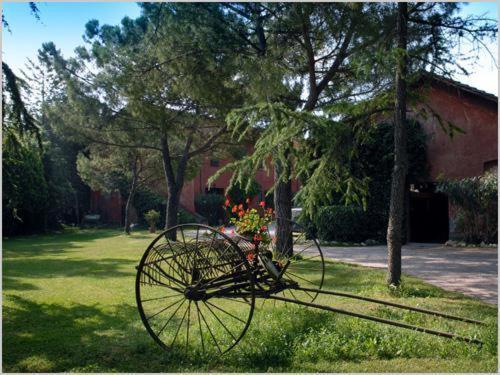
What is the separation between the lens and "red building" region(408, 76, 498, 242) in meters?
13.7

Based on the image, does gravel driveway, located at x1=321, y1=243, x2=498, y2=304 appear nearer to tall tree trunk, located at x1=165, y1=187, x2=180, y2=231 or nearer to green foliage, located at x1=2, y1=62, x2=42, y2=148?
tall tree trunk, located at x1=165, y1=187, x2=180, y2=231

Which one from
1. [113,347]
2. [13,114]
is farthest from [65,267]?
[113,347]

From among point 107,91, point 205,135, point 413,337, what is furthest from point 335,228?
point 413,337

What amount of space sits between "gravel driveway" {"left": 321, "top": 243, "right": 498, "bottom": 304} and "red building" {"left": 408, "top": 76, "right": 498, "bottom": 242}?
168 cm

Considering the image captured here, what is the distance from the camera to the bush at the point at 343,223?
1552cm

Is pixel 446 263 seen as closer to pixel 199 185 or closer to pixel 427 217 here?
pixel 427 217

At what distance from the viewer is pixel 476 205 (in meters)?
13.4

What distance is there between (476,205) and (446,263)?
3795 millimetres

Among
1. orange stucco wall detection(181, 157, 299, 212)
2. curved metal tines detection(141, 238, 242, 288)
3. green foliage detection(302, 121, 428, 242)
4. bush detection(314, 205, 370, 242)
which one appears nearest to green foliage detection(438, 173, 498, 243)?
green foliage detection(302, 121, 428, 242)

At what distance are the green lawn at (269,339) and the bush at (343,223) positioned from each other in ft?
24.8

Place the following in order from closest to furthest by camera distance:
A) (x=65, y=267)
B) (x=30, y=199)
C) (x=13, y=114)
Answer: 1. (x=13, y=114)
2. (x=65, y=267)
3. (x=30, y=199)

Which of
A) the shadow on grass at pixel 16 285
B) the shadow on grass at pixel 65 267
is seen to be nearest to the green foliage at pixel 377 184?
the shadow on grass at pixel 65 267

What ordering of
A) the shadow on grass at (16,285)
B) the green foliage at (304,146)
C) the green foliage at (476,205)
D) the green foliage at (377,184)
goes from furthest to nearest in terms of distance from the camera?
the green foliage at (377,184) < the green foliage at (476,205) < the shadow on grass at (16,285) < the green foliage at (304,146)

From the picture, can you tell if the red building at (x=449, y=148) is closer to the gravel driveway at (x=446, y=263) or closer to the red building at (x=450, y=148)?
the red building at (x=450, y=148)
